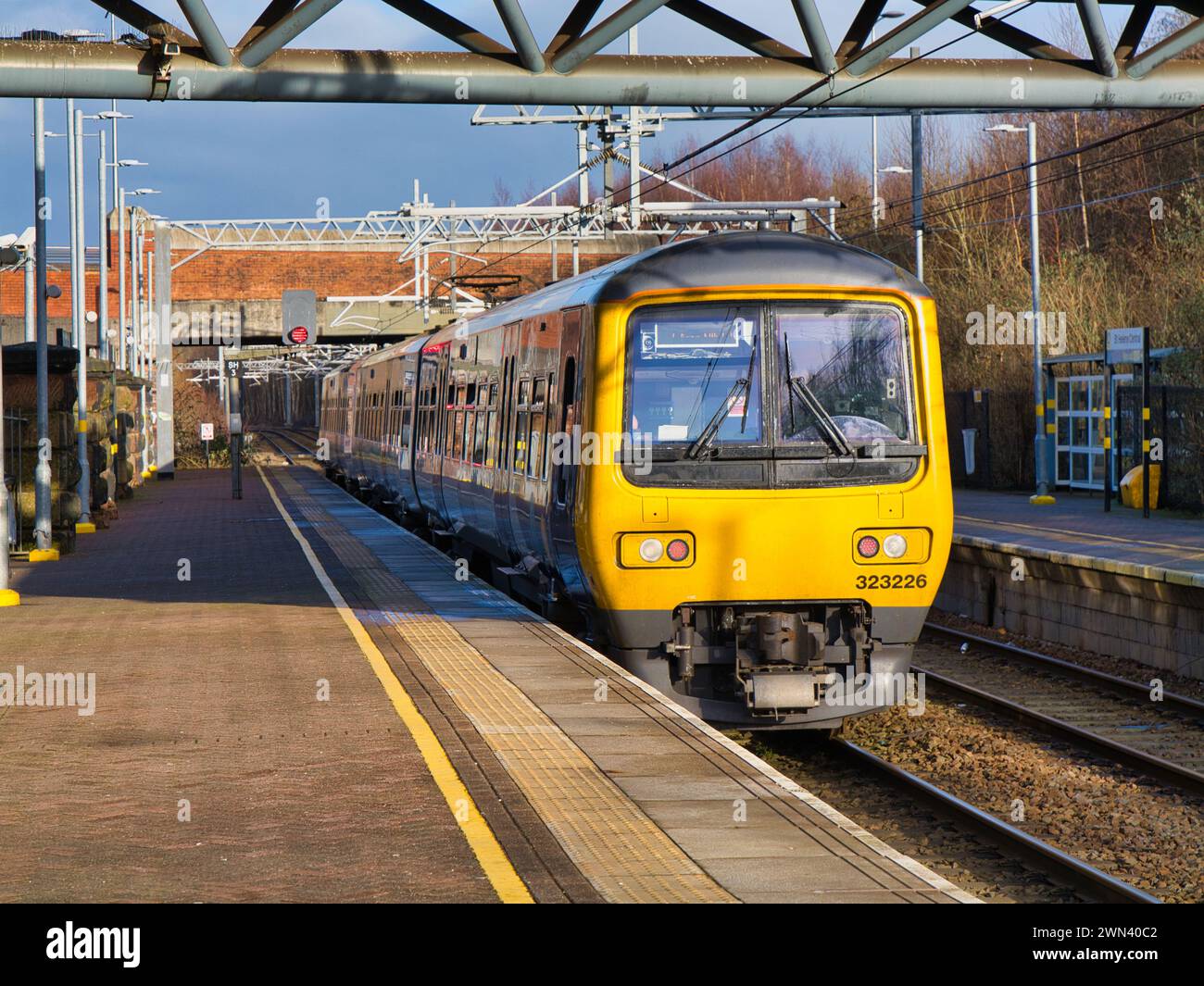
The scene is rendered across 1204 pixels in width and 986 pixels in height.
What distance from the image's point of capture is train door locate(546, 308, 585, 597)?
1161 centimetres

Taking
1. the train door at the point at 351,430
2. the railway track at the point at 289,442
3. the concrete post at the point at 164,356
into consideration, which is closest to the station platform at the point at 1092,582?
the train door at the point at 351,430

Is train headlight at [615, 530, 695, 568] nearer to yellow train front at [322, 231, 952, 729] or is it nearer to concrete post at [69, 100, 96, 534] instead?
yellow train front at [322, 231, 952, 729]

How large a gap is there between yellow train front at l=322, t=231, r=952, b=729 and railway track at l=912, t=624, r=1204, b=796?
1748 mm

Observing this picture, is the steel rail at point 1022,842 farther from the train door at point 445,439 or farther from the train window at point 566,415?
the train door at point 445,439

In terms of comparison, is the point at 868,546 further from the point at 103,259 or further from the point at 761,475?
the point at 103,259

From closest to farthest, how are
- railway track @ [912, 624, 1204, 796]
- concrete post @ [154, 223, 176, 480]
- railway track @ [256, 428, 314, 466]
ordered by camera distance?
1. railway track @ [912, 624, 1204, 796]
2. concrete post @ [154, 223, 176, 480]
3. railway track @ [256, 428, 314, 466]

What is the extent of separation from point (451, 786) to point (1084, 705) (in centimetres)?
755

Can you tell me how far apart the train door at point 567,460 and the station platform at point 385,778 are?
0.60 m

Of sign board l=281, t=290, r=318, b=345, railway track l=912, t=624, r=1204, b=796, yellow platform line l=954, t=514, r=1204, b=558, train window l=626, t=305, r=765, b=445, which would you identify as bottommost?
railway track l=912, t=624, r=1204, b=796

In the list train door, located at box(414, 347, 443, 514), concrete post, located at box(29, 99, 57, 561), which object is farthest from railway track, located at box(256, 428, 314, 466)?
concrete post, located at box(29, 99, 57, 561)

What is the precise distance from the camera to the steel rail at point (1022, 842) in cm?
799

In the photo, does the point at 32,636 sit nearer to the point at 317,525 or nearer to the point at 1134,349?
the point at 317,525
